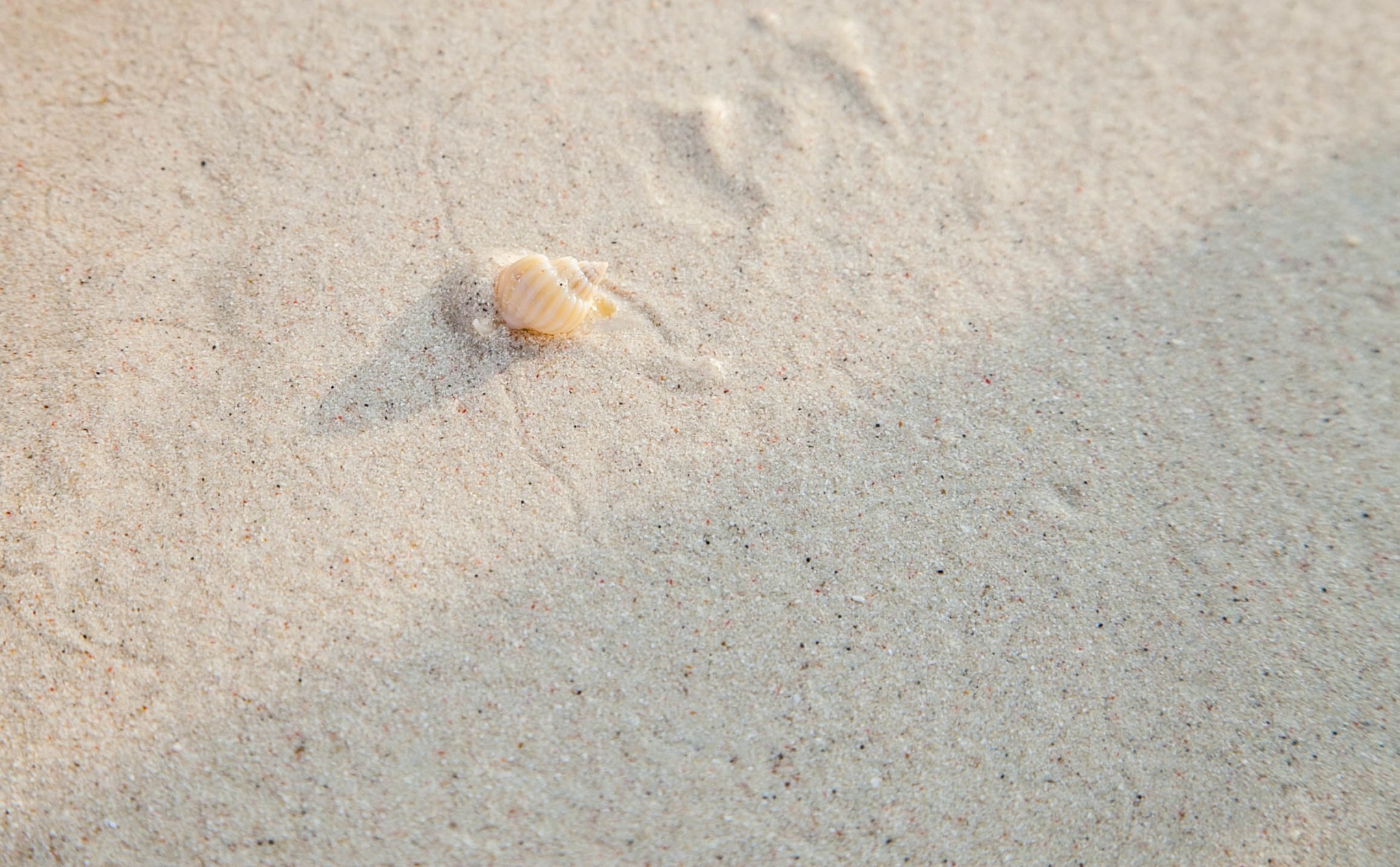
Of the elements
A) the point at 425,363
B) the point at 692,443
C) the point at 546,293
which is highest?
the point at 546,293

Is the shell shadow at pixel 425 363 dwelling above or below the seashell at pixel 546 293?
below

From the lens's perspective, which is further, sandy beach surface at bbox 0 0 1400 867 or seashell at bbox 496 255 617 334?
seashell at bbox 496 255 617 334

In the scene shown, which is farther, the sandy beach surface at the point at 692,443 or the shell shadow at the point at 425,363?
the shell shadow at the point at 425,363

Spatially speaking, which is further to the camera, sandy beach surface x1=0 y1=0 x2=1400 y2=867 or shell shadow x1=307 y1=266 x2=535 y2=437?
shell shadow x1=307 y1=266 x2=535 y2=437

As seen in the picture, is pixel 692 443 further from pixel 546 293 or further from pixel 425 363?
pixel 425 363

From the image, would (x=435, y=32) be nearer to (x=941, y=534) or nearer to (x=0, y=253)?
(x=0, y=253)

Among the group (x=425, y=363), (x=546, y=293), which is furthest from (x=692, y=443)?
(x=425, y=363)

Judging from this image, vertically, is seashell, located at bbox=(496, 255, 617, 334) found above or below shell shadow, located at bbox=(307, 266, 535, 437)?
above
